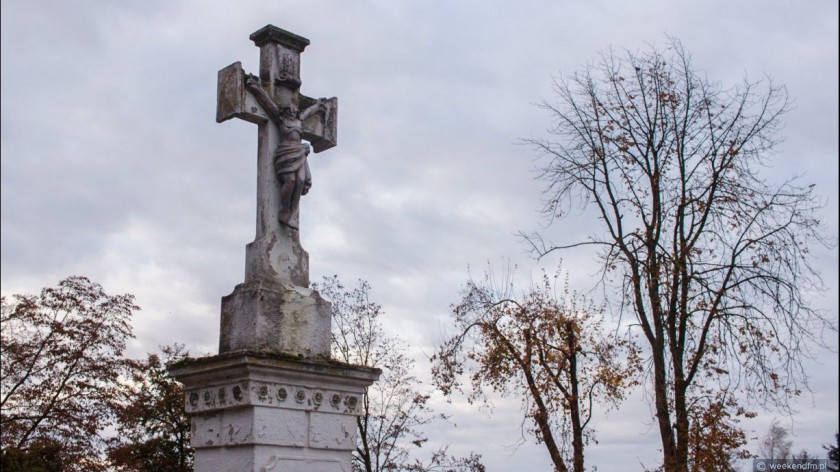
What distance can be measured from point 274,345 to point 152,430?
19.9 meters

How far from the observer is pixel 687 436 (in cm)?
1825

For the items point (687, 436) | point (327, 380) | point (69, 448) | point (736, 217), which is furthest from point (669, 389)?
point (69, 448)

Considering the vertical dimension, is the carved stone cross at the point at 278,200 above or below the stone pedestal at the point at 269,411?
above

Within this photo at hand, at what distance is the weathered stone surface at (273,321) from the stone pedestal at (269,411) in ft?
0.76

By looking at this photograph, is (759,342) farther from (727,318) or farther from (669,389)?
(669,389)

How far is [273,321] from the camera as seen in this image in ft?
25.5

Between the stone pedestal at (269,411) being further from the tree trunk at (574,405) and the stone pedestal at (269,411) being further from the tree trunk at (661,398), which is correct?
the tree trunk at (574,405)

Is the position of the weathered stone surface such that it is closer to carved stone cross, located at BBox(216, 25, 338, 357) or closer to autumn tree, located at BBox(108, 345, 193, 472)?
carved stone cross, located at BBox(216, 25, 338, 357)

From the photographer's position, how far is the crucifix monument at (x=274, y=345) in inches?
292

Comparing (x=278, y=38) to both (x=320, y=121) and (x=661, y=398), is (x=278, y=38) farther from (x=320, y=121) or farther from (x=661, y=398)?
(x=661, y=398)

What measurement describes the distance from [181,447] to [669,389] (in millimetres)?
13275

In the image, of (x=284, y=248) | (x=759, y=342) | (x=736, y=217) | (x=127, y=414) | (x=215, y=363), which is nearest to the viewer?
(x=215, y=363)

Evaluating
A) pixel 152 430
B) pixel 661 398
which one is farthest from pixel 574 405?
pixel 152 430

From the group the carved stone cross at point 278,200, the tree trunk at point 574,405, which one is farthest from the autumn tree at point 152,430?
the carved stone cross at point 278,200
